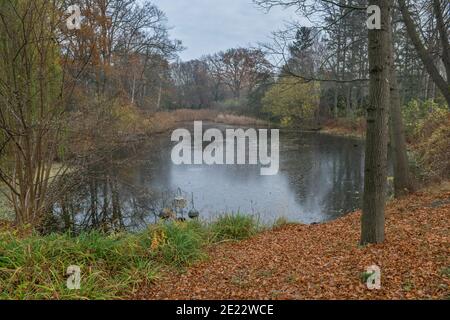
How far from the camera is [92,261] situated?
12.0 feet

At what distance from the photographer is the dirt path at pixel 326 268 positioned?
288 cm

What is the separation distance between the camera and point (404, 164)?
24.5 ft

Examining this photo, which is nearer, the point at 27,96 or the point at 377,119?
the point at 377,119

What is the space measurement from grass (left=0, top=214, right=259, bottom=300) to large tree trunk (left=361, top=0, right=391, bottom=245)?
213cm

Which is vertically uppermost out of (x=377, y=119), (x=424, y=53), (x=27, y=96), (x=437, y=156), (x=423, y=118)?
(x=424, y=53)

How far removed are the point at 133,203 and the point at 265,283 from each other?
269 inches

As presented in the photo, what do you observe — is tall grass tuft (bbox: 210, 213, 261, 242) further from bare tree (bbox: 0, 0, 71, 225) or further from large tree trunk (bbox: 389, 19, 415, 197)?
large tree trunk (bbox: 389, 19, 415, 197)

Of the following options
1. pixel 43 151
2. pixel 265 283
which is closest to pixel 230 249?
Result: pixel 265 283

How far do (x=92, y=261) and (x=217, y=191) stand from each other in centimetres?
731

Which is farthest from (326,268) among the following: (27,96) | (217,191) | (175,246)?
(217,191)

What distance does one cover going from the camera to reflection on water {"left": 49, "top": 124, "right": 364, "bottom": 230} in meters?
8.57

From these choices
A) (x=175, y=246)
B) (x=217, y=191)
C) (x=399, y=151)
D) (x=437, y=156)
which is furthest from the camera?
(x=217, y=191)

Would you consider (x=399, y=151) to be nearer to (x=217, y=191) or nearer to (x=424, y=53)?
(x=424, y=53)

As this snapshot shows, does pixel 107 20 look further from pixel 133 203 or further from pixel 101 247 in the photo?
pixel 101 247
